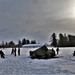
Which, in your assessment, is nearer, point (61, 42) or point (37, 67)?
point (37, 67)

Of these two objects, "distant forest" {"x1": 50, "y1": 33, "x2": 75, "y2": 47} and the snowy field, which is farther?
"distant forest" {"x1": 50, "y1": 33, "x2": 75, "y2": 47}

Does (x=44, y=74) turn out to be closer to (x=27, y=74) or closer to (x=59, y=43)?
(x=27, y=74)

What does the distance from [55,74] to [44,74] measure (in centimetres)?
95

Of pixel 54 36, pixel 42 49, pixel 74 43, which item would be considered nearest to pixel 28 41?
pixel 54 36

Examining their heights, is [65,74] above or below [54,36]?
below

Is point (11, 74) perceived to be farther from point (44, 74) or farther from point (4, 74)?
point (44, 74)

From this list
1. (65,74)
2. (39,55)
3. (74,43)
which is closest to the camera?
(65,74)

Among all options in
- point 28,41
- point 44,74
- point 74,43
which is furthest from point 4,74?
point 28,41

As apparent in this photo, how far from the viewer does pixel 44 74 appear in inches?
707

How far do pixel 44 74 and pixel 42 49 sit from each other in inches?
1039

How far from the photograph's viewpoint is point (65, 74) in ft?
58.5

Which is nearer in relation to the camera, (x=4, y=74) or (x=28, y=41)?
(x=4, y=74)

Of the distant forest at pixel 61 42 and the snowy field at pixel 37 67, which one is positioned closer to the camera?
the snowy field at pixel 37 67

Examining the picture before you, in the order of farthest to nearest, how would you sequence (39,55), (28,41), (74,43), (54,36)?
(28,41) → (54,36) → (74,43) → (39,55)
